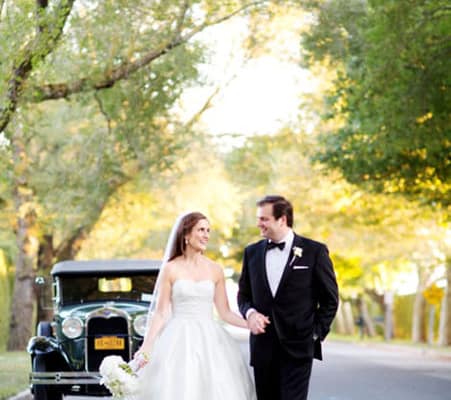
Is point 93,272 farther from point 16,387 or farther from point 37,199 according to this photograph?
point 37,199

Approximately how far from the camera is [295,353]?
898 centimetres

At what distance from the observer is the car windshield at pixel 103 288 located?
17703 mm

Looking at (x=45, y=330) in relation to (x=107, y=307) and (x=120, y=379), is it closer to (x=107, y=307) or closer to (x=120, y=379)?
(x=107, y=307)

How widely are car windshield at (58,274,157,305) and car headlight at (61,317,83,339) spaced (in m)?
0.99

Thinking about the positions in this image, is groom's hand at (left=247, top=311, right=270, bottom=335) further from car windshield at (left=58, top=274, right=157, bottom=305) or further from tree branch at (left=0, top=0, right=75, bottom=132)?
tree branch at (left=0, top=0, right=75, bottom=132)

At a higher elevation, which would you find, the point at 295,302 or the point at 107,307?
the point at 295,302

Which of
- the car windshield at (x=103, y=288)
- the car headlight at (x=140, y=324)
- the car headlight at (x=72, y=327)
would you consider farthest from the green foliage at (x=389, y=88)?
the car headlight at (x=72, y=327)

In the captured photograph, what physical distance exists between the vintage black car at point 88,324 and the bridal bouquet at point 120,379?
6.42 meters

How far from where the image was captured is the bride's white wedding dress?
954cm

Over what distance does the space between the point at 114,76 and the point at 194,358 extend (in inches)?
589

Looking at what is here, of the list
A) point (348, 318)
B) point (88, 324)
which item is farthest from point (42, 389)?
point (348, 318)

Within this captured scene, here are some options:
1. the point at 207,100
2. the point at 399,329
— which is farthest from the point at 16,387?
the point at 399,329

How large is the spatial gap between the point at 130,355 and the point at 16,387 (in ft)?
12.3

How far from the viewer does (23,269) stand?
37.5m
